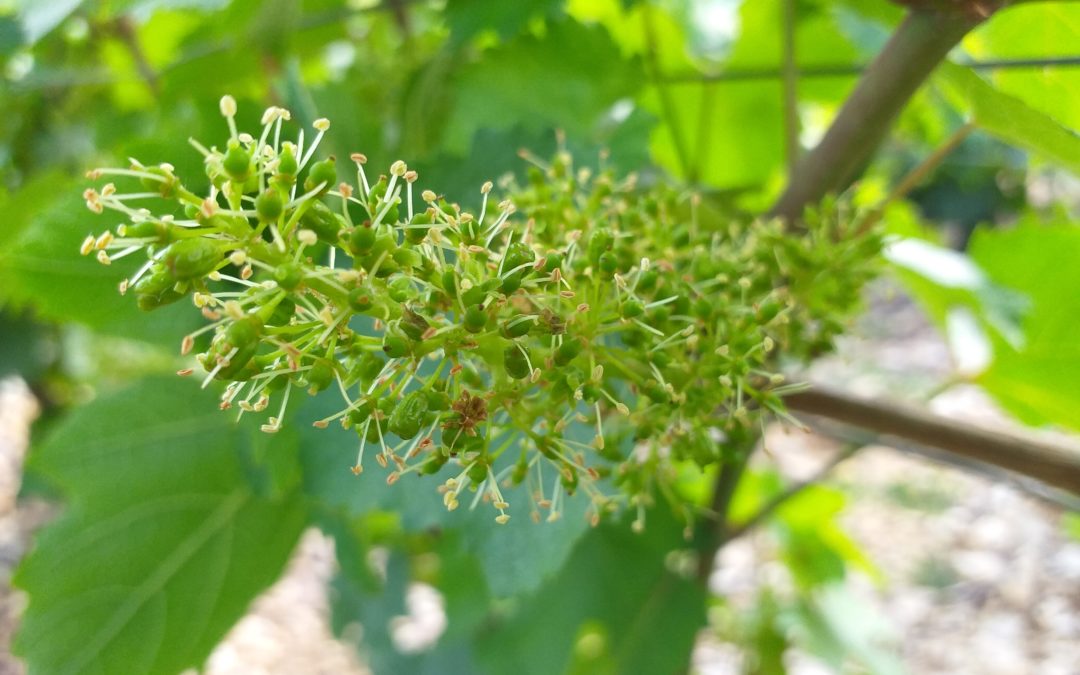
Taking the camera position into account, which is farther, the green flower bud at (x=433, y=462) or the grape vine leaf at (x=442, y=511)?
the grape vine leaf at (x=442, y=511)

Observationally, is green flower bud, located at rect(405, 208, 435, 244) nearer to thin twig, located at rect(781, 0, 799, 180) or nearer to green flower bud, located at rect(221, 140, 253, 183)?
green flower bud, located at rect(221, 140, 253, 183)

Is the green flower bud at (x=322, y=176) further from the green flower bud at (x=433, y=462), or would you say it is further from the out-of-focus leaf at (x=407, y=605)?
the out-of-focus leaf at (x=407, y=605)

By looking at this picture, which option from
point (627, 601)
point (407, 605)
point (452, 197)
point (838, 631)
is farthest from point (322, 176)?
point (838, 631)

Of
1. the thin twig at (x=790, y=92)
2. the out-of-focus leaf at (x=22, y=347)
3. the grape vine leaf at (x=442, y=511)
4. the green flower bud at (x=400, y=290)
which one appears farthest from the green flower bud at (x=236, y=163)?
the out-of-focus leaf at (x=22, y=347)

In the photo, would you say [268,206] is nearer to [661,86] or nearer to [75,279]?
[75,279]

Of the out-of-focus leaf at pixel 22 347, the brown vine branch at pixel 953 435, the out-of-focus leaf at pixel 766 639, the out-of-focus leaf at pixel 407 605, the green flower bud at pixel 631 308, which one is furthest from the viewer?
the out-of-focus leaf at pixel 22 347

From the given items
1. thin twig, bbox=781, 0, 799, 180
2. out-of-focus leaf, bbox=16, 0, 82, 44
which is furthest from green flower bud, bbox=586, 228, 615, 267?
out-of-focus leaf, bbox=16, 0, 82, 44
